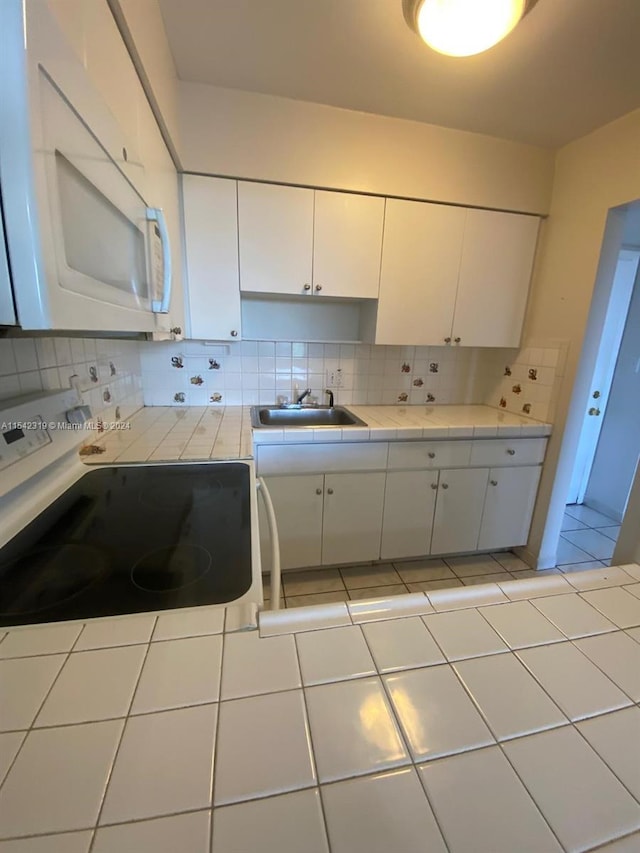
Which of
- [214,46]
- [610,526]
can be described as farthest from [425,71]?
[610,526]

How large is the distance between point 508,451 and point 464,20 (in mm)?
1757

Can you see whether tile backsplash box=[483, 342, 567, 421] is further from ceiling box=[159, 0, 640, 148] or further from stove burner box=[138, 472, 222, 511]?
stove burner box=[138, 472, 222, 511]

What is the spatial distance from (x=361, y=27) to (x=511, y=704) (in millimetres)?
1850

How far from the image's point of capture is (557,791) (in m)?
0.34

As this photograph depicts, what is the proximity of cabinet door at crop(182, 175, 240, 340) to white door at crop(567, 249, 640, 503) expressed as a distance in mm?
2356

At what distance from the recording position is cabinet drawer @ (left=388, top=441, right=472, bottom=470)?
1.85 meters

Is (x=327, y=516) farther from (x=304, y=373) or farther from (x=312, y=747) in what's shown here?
(x=312, y=747)

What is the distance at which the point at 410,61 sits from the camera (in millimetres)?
1330

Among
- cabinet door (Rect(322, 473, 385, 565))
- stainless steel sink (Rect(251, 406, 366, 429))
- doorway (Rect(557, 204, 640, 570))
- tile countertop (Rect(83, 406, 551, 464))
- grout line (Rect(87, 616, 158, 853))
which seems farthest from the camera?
doorway (Rect(557, 204, 640, 570))

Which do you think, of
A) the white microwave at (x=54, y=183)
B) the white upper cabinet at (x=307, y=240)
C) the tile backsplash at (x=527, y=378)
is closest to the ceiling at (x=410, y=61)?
the white upper cabinet at (x=307, y=240)

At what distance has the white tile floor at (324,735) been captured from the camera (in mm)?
305

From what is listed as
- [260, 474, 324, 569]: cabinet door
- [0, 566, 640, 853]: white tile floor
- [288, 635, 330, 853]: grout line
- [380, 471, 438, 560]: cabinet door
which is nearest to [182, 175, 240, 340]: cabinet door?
[260, 474, 324, 569]: cabinet door

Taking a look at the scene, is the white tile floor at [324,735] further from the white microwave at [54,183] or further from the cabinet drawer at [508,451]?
the cabinet drawer at [508,451]

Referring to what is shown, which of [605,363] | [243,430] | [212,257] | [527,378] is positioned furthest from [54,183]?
[605,363]
